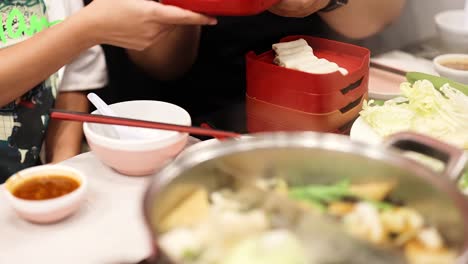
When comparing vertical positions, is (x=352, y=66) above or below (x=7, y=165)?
above

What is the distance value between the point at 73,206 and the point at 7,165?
80 centimetres

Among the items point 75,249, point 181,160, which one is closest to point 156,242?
point 181,160

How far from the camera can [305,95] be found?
151 centimetres

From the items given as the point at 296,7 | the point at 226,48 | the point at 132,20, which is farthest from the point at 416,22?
the point at 132,20

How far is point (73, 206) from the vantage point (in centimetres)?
125

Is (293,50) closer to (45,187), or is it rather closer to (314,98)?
(314,98)

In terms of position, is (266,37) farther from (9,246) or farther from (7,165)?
(9,246)

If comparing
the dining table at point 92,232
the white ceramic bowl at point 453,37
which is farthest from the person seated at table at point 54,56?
the white ceramic bowl at point 453,37

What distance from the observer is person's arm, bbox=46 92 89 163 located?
2016 millimetres

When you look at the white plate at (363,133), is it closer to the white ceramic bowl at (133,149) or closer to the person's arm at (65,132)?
the white ceramic bowl at (133,149)

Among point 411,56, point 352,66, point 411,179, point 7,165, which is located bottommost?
point 7,165

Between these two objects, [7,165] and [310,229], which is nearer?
[310,229]

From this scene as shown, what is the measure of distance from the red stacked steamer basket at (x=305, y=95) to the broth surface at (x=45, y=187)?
0.58 m

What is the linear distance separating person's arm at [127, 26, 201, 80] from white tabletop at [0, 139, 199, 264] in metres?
0.89
